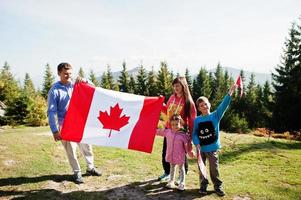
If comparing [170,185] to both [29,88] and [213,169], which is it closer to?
[213,169]

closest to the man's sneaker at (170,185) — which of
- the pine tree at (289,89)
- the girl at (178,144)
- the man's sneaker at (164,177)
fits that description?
the girl at (178,144)

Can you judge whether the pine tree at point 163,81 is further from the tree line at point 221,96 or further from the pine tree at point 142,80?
the pine tree at point 142,80

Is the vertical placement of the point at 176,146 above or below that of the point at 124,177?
above

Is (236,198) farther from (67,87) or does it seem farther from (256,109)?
(256,109)

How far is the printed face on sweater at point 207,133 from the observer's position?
663cm

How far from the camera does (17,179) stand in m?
7.53

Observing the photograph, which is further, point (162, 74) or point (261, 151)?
point (162, 74)

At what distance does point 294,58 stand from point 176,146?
3373 centimetres

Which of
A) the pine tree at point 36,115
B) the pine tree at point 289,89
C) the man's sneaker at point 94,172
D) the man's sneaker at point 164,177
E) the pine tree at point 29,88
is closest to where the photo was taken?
the man's sneaker at point 164,177

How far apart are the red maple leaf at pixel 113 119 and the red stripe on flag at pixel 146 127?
1.12 feet

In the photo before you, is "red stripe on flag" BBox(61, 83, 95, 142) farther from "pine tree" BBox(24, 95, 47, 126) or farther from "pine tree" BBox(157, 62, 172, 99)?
"pine tree" BBox(157, 62, 172, 99)

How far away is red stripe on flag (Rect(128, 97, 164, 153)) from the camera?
6.95 m

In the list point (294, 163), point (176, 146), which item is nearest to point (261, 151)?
point (294, 163)

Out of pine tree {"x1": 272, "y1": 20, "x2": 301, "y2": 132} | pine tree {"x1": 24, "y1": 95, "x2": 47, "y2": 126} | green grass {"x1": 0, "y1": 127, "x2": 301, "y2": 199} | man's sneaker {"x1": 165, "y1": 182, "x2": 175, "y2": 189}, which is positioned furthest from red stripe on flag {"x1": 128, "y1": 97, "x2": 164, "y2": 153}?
pine tree {"x1": 272, "y1": 20, "x2": 301, "y2": 132}
